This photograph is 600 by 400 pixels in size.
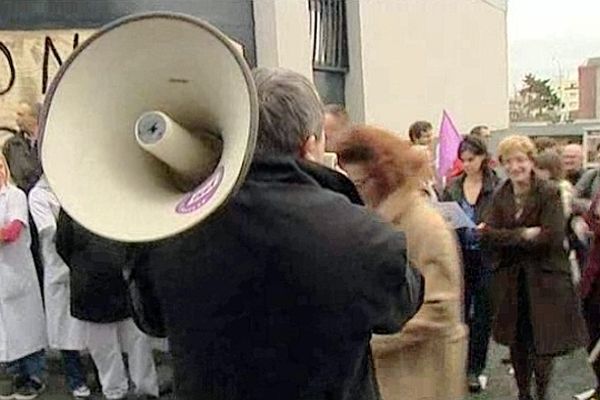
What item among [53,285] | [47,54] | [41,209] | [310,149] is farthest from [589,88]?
[310,149]

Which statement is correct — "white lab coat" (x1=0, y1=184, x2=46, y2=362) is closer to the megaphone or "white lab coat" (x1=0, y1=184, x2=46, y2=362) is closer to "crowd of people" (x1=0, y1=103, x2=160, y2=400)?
"crowd of people" (x1=0, y1=103, x2=160, y2=400)

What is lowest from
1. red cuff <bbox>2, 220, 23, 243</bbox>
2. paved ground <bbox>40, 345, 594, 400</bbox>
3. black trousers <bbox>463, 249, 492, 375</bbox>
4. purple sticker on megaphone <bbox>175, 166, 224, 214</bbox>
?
paved ground <bbox>40, 345, 594, 400</bbox>

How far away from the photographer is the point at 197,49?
66.4 inches

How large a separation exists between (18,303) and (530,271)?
3105 millimetres

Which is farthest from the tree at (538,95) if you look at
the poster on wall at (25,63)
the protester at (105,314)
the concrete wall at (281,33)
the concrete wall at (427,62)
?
the protester at (105,314)

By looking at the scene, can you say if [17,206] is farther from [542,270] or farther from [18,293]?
[542,270]

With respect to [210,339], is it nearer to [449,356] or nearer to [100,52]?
[100,52]

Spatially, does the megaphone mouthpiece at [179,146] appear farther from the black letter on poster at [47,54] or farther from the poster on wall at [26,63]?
the black letter on poster at [47,54]

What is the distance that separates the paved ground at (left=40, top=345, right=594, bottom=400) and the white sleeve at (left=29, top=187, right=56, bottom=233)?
1139mm

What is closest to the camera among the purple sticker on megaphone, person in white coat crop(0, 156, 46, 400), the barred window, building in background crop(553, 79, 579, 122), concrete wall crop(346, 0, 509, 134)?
the purple sticker on megaphone

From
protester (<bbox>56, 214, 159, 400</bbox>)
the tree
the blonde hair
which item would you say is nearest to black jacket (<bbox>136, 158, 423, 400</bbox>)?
protester (<bbox>56, 214, 159, 400</bbox>)

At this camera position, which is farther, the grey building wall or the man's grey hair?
the grey building wall

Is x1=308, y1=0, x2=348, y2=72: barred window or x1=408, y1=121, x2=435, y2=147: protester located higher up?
x1=308, y1=0, x2=348, y2=72: barred window

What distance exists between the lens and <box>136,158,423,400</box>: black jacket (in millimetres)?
1804
